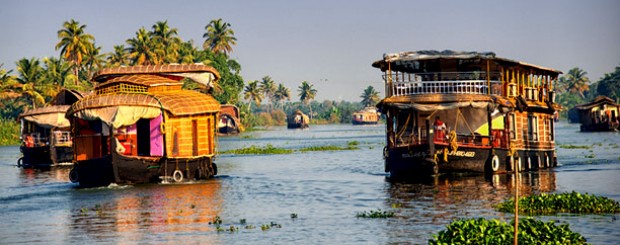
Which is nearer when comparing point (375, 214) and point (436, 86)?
point (375, 214)

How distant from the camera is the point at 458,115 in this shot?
121 feet

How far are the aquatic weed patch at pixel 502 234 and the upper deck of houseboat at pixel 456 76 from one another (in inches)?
741

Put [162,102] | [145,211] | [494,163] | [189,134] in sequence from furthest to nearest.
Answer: [189,134] < [162,102] < [494,163] < [145,211]

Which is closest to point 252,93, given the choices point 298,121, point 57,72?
point 298,121

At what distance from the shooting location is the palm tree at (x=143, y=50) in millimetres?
102438

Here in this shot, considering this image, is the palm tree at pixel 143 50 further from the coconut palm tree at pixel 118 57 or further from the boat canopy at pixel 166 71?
the boat canopy at pixel 166 71

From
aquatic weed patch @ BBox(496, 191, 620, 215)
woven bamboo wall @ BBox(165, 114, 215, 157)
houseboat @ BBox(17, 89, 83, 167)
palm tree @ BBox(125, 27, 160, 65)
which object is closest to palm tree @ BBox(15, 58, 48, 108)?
palm tree @ BBox(125, 27, 160, 65)

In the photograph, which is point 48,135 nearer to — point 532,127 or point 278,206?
point 278,206

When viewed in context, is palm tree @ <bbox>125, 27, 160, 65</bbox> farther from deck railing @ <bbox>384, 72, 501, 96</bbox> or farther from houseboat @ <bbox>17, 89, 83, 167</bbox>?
deck railing @ <bbox>384, 72, 501, 96</bbox>

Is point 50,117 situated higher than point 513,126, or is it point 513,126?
point 50,117

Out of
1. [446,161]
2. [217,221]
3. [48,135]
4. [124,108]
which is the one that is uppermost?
[124,108]

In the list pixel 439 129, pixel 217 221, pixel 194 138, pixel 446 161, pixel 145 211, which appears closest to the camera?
pixel 217 221

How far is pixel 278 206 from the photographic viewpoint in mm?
29328

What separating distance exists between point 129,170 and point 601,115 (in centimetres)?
7368
